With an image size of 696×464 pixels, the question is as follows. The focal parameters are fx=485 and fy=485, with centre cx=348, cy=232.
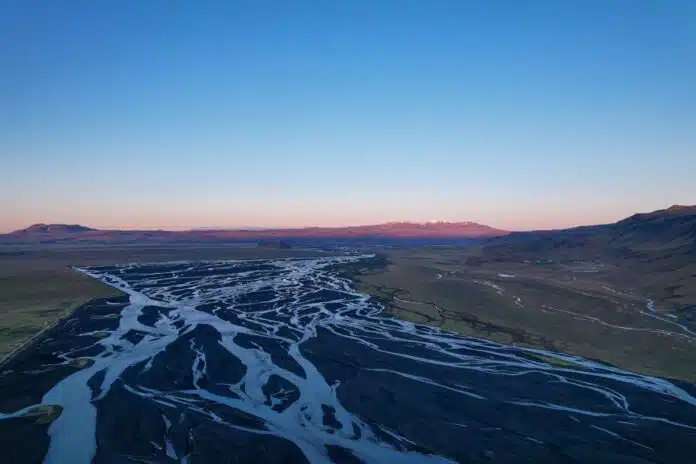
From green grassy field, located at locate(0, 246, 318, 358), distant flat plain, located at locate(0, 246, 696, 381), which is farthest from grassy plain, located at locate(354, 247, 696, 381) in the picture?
green grassy field, located at locate(0, 246, 318, 358)

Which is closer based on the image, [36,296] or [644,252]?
[36,296]

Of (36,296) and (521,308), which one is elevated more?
(36,296)

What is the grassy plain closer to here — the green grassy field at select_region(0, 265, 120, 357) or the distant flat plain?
the distant flat plain

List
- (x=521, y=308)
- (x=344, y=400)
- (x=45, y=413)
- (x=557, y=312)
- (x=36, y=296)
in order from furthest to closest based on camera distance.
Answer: (x=36, y=296) → (x=521, y=308) → (x=557, y=312) → (x=344, y=400) → (x=45, y=413)

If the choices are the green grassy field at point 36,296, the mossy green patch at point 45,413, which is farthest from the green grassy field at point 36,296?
the mossy green patch at point 45,413

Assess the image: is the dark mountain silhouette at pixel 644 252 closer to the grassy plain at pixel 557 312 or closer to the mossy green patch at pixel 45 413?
the grassy plain at pixel 557 312

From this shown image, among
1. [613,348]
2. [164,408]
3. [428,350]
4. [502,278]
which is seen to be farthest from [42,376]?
[502,278]

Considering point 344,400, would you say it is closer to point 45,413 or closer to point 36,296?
point 45,413

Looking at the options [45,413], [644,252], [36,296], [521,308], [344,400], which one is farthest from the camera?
[644,252]

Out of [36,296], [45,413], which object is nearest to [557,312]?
[45,413]

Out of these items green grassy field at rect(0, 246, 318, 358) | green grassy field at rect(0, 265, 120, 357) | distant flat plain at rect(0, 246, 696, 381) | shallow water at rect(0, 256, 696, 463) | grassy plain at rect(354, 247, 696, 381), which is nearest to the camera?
shallow water at rect(0, 256, 696, 463)

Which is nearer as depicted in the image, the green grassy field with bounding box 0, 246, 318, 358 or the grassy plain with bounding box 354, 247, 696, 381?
the grassy plain with bounding box 354, 247, 696, 381

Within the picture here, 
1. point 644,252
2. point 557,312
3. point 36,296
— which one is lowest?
point 557,312
